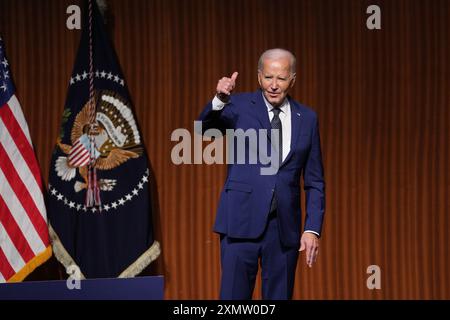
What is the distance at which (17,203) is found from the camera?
4.10 m

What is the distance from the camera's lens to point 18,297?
321cm

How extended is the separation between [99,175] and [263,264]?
1.65 m

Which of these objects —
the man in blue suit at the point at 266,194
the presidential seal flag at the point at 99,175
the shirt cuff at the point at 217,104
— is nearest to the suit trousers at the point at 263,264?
the man in blue suit at the point at 266,194

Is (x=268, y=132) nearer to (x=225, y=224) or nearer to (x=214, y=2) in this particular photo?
(x=225, y=224)

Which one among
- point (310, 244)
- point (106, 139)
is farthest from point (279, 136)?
point (106, 139)

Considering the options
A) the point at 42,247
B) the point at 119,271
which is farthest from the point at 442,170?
the point at 42,247

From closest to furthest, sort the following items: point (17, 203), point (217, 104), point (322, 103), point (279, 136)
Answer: point (217, 104) → point (279, 136) → point (17, 203) → point (322, 103)

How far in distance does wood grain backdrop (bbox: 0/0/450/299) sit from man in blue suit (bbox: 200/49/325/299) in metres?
1.55

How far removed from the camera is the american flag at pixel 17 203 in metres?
4.09

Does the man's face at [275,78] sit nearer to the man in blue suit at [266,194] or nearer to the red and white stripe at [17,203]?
the man in blue suit at [266,194]

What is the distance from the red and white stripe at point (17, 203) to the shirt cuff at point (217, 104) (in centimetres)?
170

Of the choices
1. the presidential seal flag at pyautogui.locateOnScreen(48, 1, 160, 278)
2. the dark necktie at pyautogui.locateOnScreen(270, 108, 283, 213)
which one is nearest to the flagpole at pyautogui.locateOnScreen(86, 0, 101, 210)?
the presidential seal flag at pyautogui.locateOnScreen(48, 1, 160, 278)

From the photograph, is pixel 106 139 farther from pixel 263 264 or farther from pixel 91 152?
pixel 263 264

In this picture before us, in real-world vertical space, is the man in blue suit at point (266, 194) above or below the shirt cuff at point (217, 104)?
below
